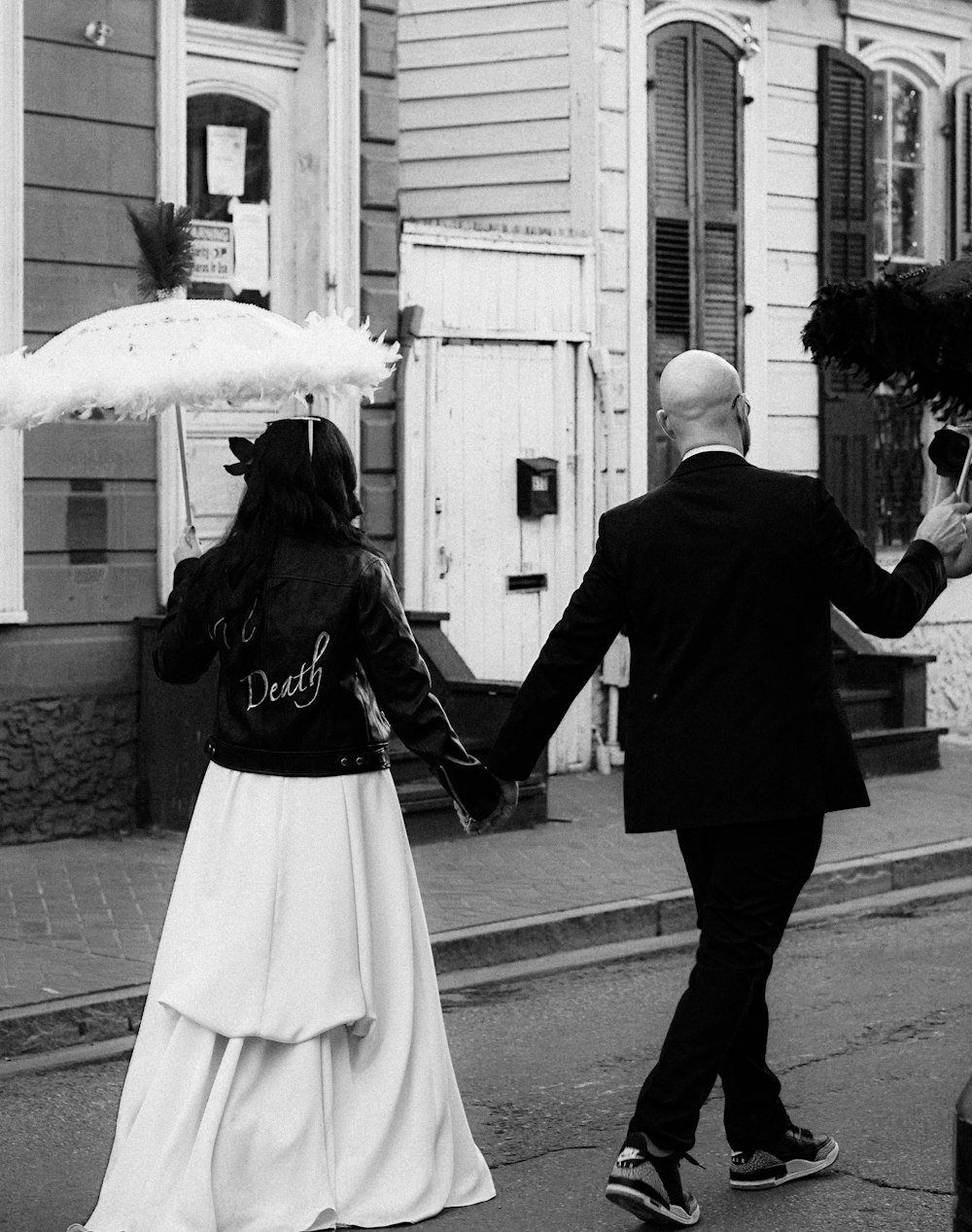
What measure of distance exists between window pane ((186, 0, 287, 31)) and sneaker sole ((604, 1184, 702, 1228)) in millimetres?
7774

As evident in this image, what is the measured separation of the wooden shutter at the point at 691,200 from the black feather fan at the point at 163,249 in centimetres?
733

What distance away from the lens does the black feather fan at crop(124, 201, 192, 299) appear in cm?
546

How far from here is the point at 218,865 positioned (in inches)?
180

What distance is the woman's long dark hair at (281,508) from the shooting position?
4.58m

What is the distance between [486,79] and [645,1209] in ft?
29.9

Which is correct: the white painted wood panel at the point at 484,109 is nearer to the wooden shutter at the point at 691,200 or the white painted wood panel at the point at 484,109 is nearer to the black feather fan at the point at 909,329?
the wooden shutter at the point at 691,200

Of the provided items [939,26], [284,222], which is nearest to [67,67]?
[284,222]

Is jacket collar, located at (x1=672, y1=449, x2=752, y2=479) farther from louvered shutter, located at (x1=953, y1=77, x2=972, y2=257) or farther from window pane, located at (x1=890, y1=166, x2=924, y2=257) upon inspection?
louvered shutter, located at (x1=953, y1=77, x2=972, y2=257)

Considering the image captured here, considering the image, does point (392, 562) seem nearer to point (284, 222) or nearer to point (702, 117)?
point (284, 222)

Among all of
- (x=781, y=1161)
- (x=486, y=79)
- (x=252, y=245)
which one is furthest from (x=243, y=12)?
(x=781, y=1161)

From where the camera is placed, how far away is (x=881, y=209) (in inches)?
A: 591

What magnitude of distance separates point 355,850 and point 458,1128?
693 millimetres

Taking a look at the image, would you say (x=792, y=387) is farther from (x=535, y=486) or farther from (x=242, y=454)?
(x=242, y=454)

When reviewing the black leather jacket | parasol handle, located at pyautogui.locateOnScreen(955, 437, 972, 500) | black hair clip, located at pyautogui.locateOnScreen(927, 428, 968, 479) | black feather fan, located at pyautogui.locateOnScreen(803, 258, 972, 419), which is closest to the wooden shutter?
black feather fan, located at pyautogui.locateOnScreen(803, 258, 972, 419)
